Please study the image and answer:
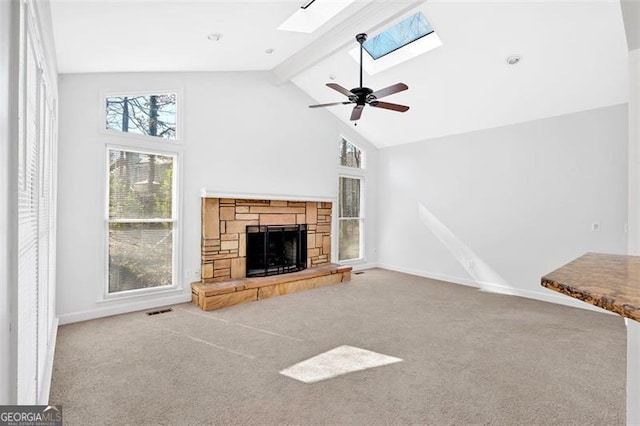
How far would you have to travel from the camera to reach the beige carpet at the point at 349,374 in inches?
84.9

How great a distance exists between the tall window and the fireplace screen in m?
1.25

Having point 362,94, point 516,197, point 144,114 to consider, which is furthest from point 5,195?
point 516,197

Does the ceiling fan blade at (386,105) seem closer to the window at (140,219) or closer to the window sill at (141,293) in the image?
the window at (140,219)

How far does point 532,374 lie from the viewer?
266 centimetres

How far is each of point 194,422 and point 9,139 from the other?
6.03ft

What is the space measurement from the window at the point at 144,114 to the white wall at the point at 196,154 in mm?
127

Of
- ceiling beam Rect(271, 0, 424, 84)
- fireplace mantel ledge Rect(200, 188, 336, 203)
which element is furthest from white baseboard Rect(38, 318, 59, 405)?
ceiling beam Rect(271, 0, 424, 84)

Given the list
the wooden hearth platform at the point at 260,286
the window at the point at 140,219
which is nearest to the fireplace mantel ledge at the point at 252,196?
the window at the point at 140,219

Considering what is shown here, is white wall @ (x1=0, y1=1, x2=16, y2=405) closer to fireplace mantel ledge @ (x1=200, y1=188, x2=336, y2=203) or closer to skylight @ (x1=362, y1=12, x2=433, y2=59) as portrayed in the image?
fireplace mantel ledge @ (x1=200, y1=188, x2=336, y2=203)

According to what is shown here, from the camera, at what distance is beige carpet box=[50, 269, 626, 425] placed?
84.9 inches

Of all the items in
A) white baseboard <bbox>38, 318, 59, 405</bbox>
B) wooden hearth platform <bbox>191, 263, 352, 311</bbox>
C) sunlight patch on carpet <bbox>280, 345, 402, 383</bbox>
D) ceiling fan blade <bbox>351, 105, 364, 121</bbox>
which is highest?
ceiling fan blade <bbox>351, 105, 364, 121</bbox>

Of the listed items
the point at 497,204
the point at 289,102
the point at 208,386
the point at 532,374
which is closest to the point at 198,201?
the point at 289,102

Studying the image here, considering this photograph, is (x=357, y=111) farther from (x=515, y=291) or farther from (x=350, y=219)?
(x=515, y=291)

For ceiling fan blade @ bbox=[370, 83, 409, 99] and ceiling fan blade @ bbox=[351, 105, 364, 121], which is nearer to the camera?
ceiling fan blade @ bbox=[370, 83, 409, 99]
